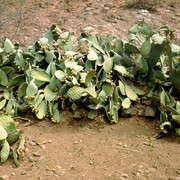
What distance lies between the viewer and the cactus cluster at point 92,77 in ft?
9.61

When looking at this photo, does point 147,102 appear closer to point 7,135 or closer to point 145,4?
point 7,135

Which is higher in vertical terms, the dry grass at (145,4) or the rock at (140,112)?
the dry grass at (145,4)

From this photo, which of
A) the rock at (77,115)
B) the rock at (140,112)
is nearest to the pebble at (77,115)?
the rock at (77,115)

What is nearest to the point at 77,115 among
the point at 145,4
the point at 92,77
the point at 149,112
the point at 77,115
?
the point at 77,115

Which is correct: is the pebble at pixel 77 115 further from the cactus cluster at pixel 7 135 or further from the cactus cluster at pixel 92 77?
the cactus cluster at pixel 7 135

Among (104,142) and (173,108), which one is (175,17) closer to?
(173,108)

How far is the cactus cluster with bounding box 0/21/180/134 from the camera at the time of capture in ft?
9.61

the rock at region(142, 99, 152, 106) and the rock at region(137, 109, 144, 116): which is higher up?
the rock at region(142, 99, 152, 106)

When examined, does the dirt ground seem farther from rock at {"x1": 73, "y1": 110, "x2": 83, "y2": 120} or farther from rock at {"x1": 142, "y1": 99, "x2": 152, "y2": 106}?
rock at {"x1": 142, "y1": 99, "x2": 152, "y2": 106}

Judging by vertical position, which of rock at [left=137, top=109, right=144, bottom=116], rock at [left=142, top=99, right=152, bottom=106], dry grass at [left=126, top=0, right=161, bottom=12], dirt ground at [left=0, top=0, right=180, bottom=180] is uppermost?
dry grass at [left=126, top=0, right=161, bottom=12]

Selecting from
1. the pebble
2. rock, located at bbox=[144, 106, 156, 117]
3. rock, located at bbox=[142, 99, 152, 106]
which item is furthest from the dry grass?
the pebble

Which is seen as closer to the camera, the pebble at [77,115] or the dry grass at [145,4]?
the pebble at [77,115]

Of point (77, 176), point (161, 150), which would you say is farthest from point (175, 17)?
point (77, 176)

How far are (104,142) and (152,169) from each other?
565 mm
